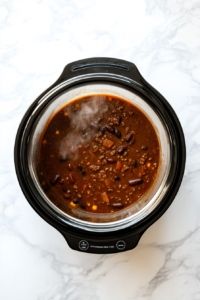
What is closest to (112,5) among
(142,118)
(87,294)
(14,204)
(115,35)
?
(115,35)

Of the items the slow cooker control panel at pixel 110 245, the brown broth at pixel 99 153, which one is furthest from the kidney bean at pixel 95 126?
the slow cooker control panel at pixel 110 245

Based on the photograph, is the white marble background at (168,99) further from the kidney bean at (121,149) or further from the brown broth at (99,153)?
the kidney bean at (121,149)

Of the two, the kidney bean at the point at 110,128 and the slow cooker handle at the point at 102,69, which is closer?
the slow cooker handle at the point at 102,69

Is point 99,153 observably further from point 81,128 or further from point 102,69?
point 102,69

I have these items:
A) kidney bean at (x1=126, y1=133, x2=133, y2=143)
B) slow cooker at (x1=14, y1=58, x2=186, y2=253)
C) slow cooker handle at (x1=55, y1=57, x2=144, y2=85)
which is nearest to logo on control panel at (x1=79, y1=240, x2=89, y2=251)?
slow cooker at (x1=14, y1=58, x2=186, y2=253)

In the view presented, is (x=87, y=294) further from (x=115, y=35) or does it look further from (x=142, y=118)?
(x=115, y=35)

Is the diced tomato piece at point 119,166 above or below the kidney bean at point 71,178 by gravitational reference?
above

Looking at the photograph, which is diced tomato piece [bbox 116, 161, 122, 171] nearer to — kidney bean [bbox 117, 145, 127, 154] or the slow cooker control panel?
kidney bean [bbox 117, 145, 127, 154]
